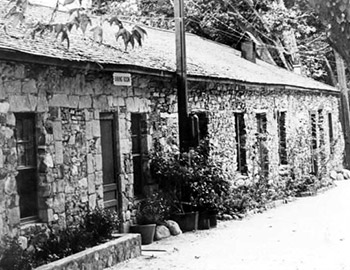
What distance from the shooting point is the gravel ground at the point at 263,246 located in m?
9.55

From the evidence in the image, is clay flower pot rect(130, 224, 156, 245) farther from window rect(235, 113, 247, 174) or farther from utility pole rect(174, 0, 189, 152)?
window rect(235, 113, 247, 174)

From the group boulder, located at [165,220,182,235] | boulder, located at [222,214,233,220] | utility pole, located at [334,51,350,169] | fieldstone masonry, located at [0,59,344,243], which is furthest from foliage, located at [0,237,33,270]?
utility pole, located at [334,51,350,169]

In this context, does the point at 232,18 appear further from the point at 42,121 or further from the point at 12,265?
the point at 12,265

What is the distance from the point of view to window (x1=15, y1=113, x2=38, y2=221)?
950cm

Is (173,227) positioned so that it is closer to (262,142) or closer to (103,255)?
(103,255)

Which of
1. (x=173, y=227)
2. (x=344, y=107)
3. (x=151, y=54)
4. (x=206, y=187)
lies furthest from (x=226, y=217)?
(x=344, y=107)

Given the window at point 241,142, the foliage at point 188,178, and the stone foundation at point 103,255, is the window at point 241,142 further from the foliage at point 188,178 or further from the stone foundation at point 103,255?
the stone foundation at point 103,255

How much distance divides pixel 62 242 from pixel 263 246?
3.54 meters

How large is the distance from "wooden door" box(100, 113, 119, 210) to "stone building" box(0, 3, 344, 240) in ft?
0.06

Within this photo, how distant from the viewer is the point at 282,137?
71.5 feet

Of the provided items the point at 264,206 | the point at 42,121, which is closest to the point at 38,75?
the point at 42,121

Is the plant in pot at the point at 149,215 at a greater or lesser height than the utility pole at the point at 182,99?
lesser

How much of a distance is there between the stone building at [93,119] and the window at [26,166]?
14mm

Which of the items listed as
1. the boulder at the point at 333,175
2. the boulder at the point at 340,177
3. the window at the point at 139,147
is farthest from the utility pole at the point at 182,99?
the boulder at the point at 340,177
